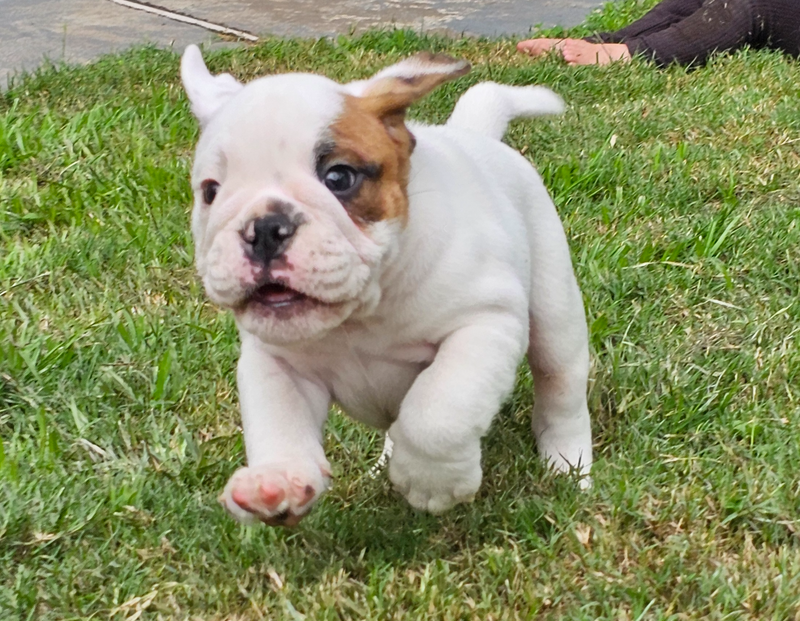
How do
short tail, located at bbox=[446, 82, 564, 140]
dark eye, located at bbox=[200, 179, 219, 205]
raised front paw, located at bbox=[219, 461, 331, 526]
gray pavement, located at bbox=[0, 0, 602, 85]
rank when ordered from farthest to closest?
gray pavement, located at bbox=[0, 0, 602, 85], short tail, located at bbox=[446, 82, 564, 140], dark eye, located at bbox=[200, 179, 219, 205], raised front paw, located at bbox=[219, 461, 331, 526]

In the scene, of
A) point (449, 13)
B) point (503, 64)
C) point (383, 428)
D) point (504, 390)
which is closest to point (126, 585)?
point (383, 428)

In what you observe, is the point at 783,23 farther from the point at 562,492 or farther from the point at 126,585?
the point at 126,585

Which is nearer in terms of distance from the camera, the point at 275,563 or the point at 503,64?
the point at 275,563

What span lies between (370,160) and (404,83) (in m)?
0.31

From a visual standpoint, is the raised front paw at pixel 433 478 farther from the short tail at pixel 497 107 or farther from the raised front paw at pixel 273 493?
the short tail at pixel 497 107

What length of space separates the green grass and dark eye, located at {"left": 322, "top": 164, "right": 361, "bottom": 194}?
941 mm

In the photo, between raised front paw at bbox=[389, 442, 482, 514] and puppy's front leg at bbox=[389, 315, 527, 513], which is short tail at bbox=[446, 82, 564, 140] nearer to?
puppy's front leg at bbox=[389, 315, 527, 513]

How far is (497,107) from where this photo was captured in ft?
11.5

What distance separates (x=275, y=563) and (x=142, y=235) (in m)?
2.18

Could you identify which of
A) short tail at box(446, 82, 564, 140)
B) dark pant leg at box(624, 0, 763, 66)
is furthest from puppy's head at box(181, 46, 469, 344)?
dark pant leg at box(624, 0, 763, 66)

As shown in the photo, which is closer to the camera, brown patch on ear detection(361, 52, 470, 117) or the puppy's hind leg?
brown patch on ear detection(361, 52, 470, 117)

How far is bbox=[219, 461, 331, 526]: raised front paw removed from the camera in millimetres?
2199

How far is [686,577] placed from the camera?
2.40 metres

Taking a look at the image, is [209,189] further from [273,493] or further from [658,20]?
[658,20]
